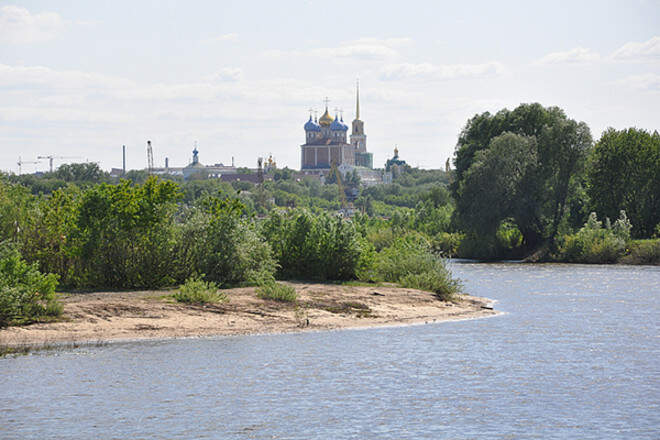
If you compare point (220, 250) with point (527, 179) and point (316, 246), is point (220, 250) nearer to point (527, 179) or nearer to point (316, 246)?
point (316, 246)

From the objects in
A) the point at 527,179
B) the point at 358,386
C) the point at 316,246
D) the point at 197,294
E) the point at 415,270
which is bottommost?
the point at 358,386

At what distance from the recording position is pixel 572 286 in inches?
1763

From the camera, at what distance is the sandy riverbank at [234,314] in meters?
25.9

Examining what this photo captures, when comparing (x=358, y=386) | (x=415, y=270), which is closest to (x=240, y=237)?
(x=415, y=270)

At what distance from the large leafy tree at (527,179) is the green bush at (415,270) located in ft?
91.9

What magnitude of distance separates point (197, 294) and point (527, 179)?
41339 mm

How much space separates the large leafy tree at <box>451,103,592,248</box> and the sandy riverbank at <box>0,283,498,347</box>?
1300 inches

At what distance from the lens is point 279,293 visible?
31.0 metres

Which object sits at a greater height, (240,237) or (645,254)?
(240,237)

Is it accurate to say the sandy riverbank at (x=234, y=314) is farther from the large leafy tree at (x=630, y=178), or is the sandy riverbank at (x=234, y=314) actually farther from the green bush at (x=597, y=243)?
the large leafy tree at (x=630, y=178)

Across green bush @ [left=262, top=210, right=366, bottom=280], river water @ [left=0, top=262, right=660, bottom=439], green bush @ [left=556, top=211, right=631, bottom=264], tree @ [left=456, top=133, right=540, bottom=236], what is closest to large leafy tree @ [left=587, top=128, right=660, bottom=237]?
green bush @ [left=556, top=211, right=631, bottom=264]

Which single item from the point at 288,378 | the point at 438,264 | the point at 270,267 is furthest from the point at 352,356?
the point at 438,264

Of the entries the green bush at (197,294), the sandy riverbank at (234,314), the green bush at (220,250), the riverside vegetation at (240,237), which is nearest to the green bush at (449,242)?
the riverside vegetation at (240,237)

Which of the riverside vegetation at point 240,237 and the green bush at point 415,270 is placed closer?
the riverside vegetation at point 240,237
